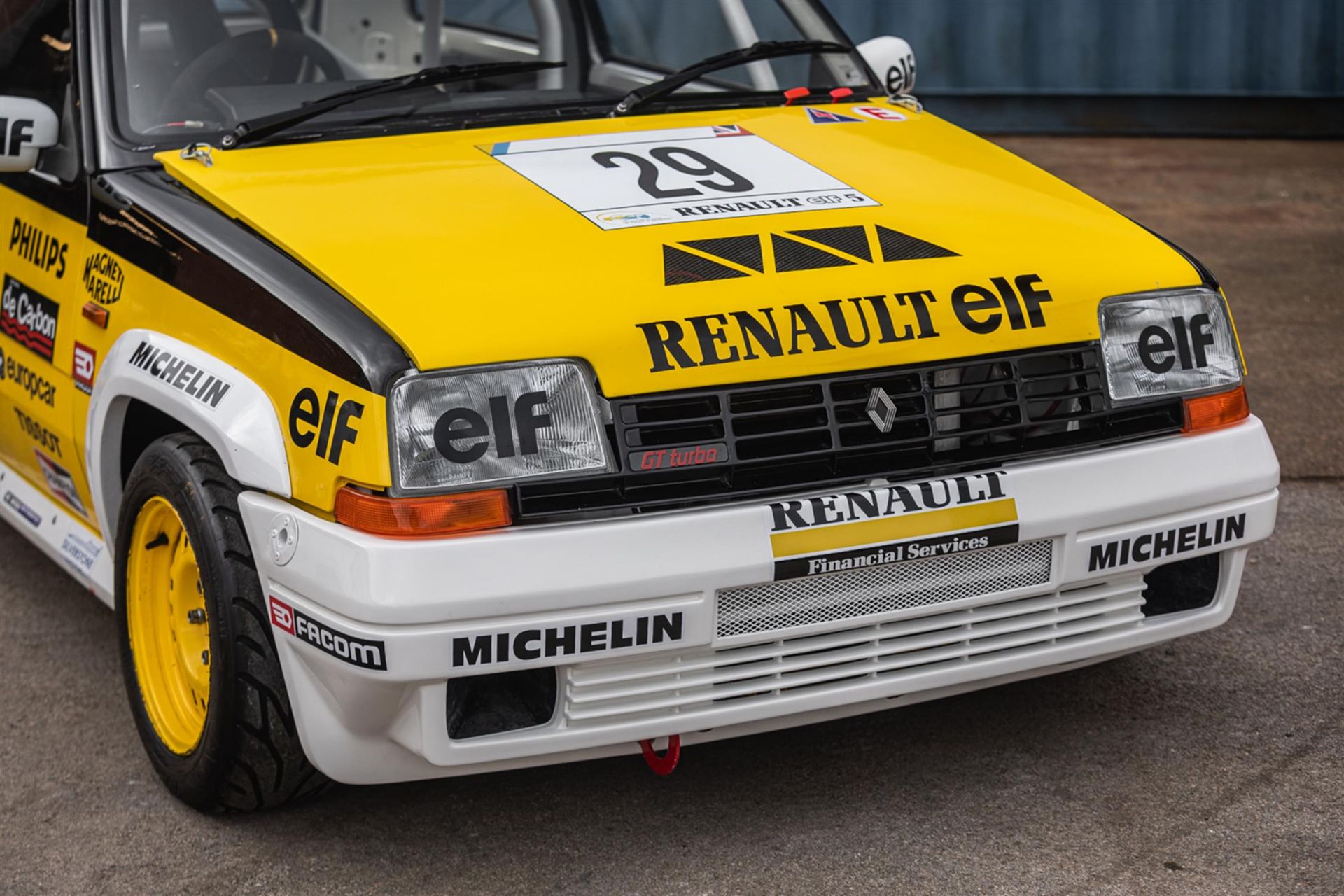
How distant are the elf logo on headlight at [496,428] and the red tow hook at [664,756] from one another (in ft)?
1.98

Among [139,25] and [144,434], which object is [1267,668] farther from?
[139,25]

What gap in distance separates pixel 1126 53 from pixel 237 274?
351 inches

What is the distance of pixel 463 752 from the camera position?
115 inches

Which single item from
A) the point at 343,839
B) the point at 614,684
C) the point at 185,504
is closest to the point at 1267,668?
the point at 614,684

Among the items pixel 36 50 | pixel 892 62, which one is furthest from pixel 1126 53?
pixel 36 50

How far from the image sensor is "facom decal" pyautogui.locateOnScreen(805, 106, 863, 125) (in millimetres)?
4059

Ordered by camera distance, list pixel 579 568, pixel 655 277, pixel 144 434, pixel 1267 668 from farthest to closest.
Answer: pixel 1267 668 → pixel 144 434 → pixel 655 277 → pixel 579 568

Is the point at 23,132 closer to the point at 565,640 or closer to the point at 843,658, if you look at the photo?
the point at 565,640

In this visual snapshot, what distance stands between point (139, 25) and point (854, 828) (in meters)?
2.40

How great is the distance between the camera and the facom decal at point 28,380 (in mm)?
3916

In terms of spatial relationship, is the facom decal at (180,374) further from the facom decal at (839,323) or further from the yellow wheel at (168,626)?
the facom decal at (839,323)

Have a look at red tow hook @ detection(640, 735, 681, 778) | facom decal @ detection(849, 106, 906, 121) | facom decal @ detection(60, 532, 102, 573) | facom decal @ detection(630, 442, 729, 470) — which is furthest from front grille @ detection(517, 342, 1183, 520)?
facom decal @ detection(60, 532, 102, 573)

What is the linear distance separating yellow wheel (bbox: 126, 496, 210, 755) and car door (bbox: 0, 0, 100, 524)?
374 millimetres

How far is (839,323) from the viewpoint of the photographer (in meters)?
3.04
